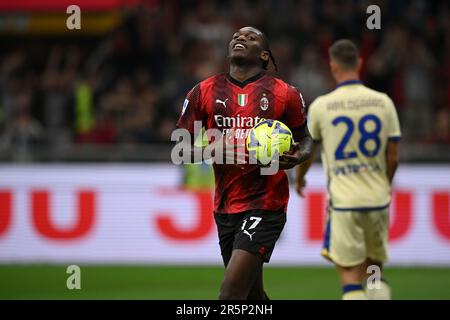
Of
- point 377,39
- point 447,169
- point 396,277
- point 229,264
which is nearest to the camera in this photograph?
point 229,264

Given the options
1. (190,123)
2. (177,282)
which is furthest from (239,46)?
(177,282)

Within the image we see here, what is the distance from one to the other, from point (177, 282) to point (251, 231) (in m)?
5.86

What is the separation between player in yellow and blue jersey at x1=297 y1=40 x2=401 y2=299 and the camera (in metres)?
Result: 9.33

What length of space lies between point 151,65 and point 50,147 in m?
2.90

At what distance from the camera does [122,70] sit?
1800 centimetres

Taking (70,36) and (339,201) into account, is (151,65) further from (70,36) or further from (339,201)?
(339,201)

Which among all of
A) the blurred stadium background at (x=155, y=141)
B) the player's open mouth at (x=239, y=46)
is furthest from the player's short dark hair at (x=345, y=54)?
the blurred stadium background at (x=155, y=141)

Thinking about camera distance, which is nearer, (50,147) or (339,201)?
(339,201)

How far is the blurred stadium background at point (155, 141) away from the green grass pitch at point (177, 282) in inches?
1.6

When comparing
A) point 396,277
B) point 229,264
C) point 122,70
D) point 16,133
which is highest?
point 122,70

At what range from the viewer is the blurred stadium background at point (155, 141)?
14763mm

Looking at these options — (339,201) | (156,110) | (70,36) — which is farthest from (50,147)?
(339,201)

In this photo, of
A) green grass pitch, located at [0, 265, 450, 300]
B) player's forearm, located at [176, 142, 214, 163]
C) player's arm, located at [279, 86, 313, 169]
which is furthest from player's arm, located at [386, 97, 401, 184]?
green grass pitch, located at [0, 265, 450, 300]

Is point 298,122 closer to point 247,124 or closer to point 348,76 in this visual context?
point 247,124
